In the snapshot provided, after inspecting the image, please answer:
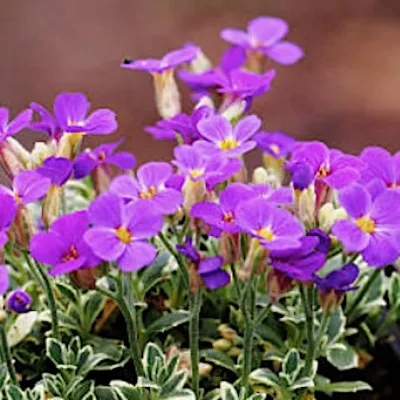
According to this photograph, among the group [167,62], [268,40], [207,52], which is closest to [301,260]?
[167,62]

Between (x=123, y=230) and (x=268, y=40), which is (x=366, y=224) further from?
(x=268, y=40)

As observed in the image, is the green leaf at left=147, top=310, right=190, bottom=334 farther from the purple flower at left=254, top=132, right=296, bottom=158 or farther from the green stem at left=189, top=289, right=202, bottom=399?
the purple flower at left=254, top=132, right=296, bottom=158

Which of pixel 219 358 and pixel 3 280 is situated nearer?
pixel 3 280

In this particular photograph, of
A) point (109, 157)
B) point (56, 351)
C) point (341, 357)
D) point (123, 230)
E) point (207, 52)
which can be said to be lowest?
point (207, 52)

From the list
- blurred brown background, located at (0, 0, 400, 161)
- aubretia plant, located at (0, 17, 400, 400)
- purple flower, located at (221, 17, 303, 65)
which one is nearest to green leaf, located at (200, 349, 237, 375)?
aubretia plant, located at (0, 17, 400, 400)

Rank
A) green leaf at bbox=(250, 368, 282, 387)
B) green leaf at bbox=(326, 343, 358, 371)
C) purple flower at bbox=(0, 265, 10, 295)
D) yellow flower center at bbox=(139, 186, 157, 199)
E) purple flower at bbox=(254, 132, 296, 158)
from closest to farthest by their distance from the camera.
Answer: purple flower at bbox=(0, 265, 10, 295) < yellow flower center at bbox=(139, 186, 157, 199) < green leaf at bbox=(250, 368, 282, 387) < green leaf at bbox=(326, 343, 358, 371) < purple flower at bbox=(254, 132, 296, 158)

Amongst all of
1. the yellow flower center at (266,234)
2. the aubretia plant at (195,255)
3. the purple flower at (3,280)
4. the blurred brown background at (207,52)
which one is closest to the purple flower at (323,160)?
the aubretia plant at (195,255)

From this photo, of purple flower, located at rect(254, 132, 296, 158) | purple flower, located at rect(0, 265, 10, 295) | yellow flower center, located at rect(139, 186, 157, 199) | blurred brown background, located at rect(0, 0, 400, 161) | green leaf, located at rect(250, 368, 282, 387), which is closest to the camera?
purple flower, located at rect(0, 265, 10, 295)

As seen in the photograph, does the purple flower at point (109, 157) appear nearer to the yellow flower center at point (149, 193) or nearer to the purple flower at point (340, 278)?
the yellow flower center at point (149, 193)
